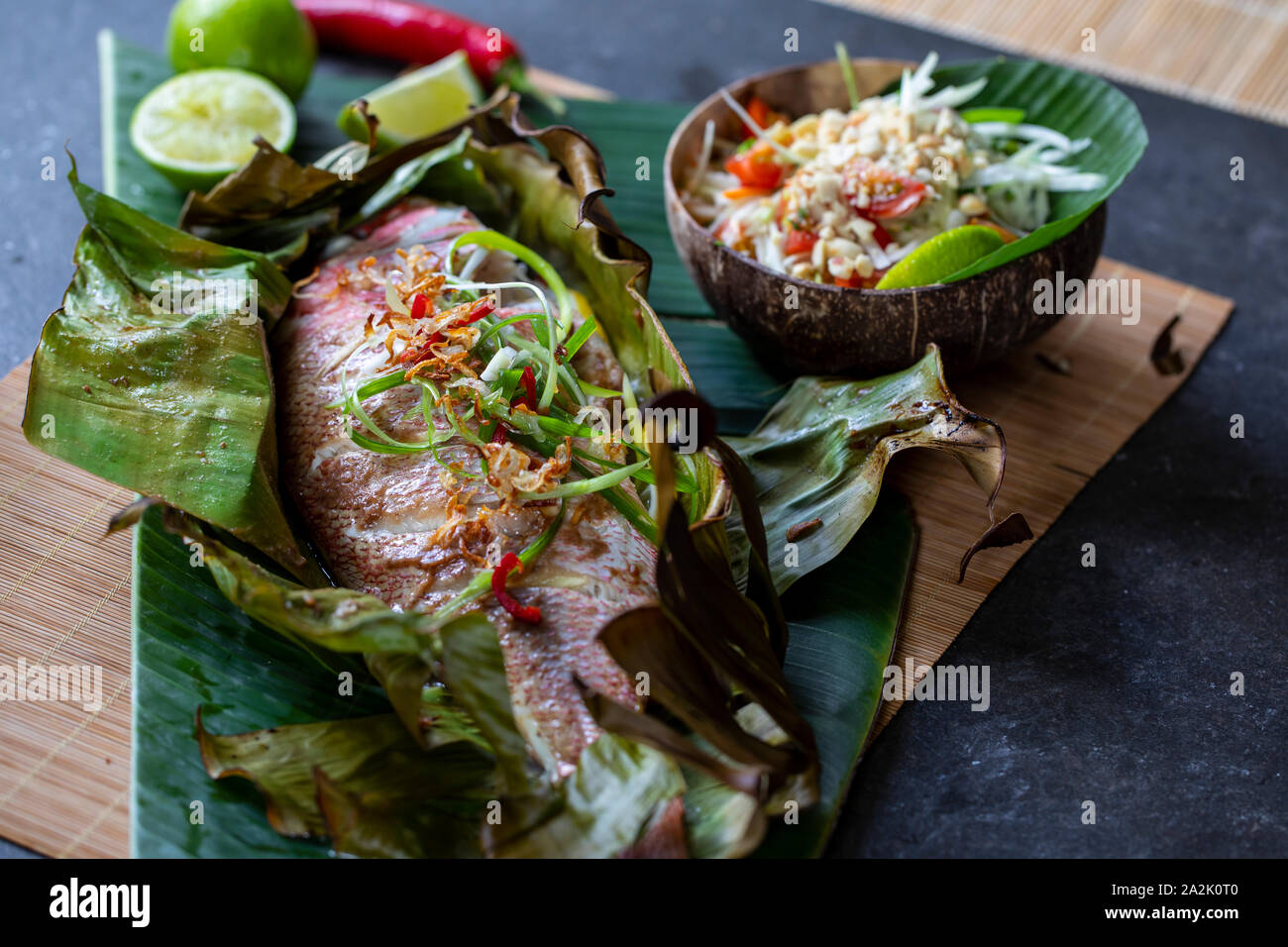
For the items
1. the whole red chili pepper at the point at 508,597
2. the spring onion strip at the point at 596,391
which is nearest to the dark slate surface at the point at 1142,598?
the whole red chili pepper at the point at 508,597

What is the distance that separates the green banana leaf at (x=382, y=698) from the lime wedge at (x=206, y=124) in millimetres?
1337

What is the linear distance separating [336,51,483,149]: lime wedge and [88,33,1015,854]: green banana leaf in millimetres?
1309

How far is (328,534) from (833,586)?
1.04 metres

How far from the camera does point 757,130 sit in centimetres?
313

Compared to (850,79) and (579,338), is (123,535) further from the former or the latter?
(850,79)

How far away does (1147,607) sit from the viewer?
256 cm

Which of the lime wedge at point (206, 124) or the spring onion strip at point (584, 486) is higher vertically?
the lime wedge at point (206, 124)

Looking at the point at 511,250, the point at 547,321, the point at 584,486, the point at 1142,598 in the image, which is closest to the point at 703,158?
the point at 511,250

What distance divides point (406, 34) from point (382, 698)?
301 centimetres

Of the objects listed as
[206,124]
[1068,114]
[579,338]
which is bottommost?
[579,338]

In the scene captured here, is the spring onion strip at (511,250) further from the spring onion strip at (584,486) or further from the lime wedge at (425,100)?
the lime wedge at (425,100)

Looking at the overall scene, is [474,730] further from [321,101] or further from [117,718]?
[321,101]

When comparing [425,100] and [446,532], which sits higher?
[425,100]

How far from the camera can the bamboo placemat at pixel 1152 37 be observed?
440cm
